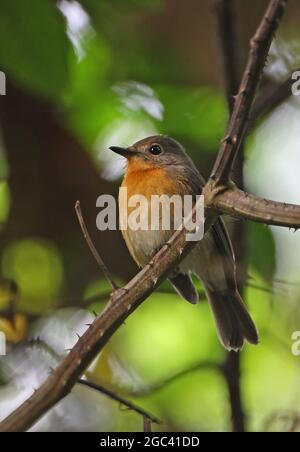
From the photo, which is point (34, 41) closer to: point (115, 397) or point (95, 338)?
point (95, 338)

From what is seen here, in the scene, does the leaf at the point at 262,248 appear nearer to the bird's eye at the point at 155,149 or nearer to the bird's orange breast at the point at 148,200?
the bird's orange breast at the point at 148,200

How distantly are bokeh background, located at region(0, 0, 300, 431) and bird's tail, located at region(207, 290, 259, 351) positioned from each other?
21 cm

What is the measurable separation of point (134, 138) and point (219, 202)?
A: 3035 mm

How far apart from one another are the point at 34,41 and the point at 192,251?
2068 mm

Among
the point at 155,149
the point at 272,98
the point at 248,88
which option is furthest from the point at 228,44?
the point at 155,149

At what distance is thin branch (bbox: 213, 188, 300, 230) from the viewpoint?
2414mm

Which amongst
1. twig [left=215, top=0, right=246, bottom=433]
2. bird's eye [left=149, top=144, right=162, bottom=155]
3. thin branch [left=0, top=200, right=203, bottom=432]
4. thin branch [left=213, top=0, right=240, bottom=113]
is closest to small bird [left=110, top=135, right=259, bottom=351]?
bird's eye [left=149, top=144, right=162, bottom=155]

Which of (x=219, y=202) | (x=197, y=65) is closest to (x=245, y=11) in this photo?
(x=197, y=65)

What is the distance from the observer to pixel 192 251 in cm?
507

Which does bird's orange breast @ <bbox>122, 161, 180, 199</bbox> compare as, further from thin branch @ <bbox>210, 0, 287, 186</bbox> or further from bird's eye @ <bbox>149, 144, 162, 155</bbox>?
thin branch @ <bbox>210, 0, 287, 186</bbox>

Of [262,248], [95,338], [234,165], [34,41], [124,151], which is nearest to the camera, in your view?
[95,338]

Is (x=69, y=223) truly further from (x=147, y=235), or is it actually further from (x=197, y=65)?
(x=197, y=65)

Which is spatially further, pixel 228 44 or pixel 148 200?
pixel 148 200

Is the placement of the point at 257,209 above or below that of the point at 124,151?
below
